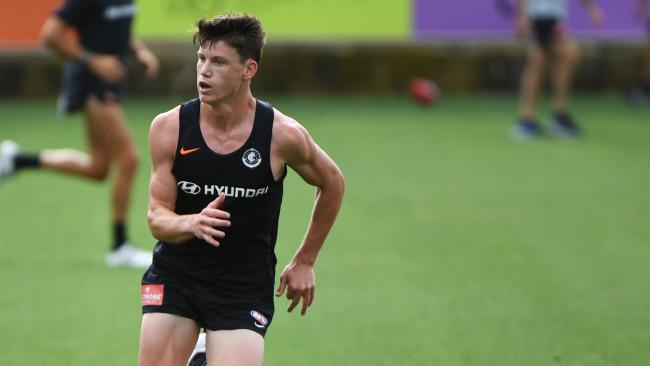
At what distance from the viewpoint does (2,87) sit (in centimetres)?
1645

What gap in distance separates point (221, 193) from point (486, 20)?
40.3 ft

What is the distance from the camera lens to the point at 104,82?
9281mm

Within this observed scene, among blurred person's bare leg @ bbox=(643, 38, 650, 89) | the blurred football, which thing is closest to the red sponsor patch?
the blurred football

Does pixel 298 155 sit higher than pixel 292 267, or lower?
higher

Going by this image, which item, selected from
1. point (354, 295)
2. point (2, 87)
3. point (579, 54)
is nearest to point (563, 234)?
point (354, 295)

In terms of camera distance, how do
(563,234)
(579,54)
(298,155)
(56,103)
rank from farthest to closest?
(579,54) → (56,103) → (563,234) → (298,155)

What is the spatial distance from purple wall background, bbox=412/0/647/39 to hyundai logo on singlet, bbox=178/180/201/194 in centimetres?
1178

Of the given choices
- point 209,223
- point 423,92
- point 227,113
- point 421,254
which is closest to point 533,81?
point 423,92

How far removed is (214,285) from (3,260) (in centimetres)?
428

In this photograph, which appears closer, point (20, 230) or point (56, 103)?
point (20, 230)

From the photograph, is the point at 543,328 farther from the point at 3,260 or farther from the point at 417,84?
the point at 417,84

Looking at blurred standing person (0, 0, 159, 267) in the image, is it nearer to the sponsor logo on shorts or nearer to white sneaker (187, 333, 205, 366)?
white sneaker (187, 333, 205, 366)

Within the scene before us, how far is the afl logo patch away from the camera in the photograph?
5.25 m

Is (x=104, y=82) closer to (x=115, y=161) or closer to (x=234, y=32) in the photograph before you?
(x=115, y=161)
